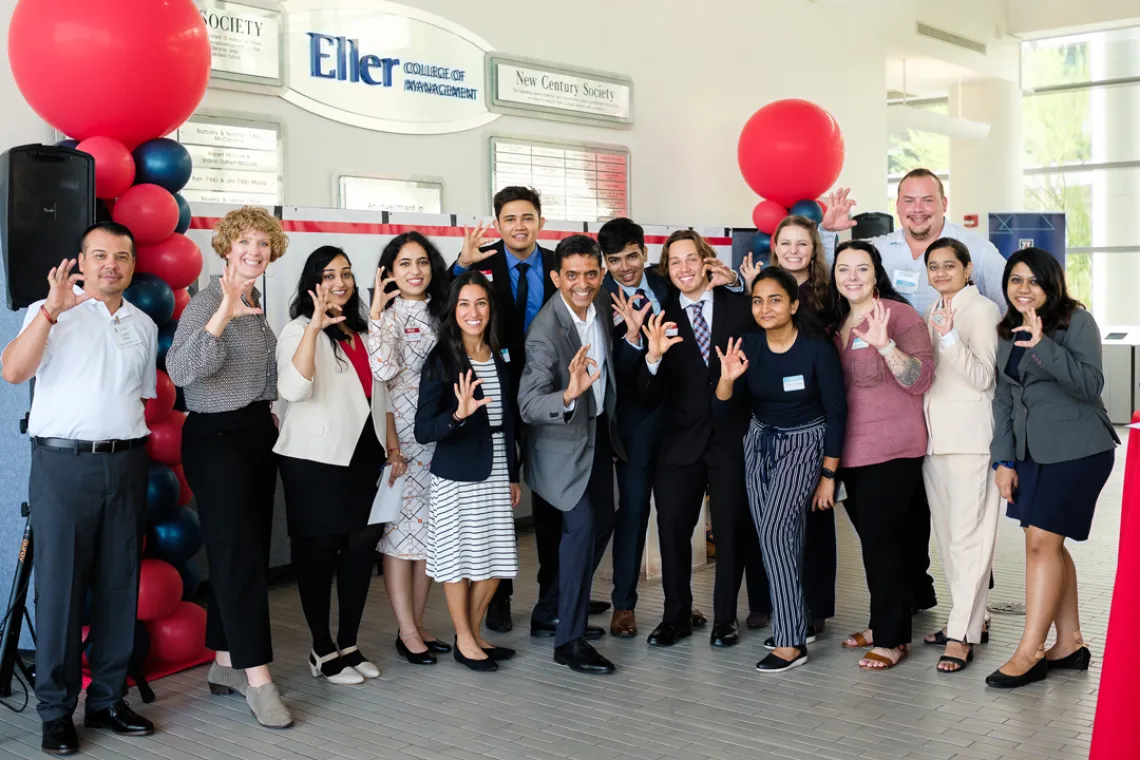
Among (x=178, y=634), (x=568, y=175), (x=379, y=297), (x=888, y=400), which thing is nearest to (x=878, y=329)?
(x=888, y=400)

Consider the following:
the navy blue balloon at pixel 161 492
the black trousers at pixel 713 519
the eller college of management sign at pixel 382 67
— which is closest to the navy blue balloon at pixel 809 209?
the eller college of management sign at pixel 382 67

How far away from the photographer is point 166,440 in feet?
14.2

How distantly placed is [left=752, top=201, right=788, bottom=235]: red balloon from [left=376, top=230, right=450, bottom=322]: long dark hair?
3980 millimetres

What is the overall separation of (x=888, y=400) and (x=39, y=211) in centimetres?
299

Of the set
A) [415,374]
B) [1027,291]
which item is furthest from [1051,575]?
[415,374]

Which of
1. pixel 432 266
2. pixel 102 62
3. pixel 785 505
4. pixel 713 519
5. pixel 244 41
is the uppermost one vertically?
pixel 244 41

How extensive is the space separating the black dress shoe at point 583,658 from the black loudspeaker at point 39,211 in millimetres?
2230

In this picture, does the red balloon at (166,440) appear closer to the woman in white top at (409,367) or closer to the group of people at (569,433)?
the group of people at (569,433)

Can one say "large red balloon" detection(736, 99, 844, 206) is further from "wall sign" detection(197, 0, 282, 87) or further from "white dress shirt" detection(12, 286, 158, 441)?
"white dress shirt" detection(12, 286, 158, 441)

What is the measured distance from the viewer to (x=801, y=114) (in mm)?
7977

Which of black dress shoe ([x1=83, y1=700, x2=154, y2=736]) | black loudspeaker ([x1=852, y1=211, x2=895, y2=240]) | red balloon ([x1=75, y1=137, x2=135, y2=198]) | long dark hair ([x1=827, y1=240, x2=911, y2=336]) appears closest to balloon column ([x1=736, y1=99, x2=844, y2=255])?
black loudspeaker ([x1=852, y1=211, x2=895, y2=240])

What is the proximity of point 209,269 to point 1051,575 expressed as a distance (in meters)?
3.79

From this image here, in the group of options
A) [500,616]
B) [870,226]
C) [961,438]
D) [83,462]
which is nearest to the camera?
[83,462]

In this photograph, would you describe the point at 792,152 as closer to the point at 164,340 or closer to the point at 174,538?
the point at 164,340
